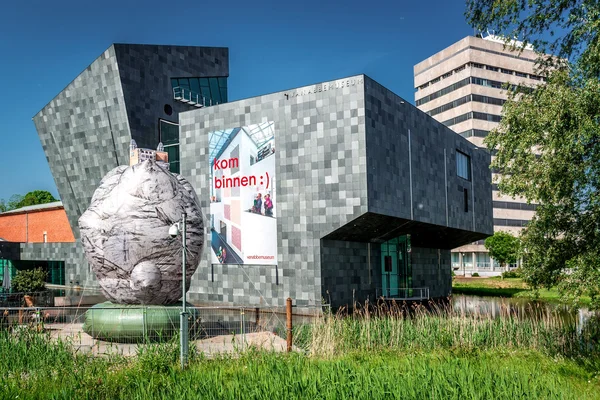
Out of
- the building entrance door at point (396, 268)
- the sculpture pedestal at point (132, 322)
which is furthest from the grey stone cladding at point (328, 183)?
the sculpture pedestal at point (132, 322)

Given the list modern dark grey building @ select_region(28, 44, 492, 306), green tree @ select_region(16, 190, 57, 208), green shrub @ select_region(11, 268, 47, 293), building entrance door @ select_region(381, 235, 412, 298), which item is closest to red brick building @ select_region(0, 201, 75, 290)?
modern dark grey building @ select_region(28, 44, 492, 306)

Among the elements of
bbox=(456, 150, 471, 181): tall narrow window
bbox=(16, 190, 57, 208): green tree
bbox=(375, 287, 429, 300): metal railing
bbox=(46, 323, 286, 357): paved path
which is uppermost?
bbox=(16, 190, 57, 208): green tree

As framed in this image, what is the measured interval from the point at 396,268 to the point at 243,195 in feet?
38.3

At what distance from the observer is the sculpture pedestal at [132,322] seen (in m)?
15.8

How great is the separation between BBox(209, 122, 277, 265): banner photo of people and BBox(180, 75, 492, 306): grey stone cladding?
0.53 m

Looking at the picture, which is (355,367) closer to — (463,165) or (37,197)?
(463,165)

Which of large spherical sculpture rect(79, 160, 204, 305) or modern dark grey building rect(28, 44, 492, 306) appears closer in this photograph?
large spherical sculpture rect(79, 160, 204, 305)

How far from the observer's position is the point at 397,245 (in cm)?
3697

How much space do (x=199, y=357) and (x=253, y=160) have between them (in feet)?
66.9

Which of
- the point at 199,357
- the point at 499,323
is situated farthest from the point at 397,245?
the point at 199,357

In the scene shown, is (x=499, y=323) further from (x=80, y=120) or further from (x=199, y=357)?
(x=80, y=120)

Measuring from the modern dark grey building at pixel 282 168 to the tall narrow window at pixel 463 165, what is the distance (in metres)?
0.25

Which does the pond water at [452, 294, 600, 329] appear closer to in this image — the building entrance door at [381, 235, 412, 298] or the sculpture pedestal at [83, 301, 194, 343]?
Result: the building entrance door at [381, 235, 412, 298]

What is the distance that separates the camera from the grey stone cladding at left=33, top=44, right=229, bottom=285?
37312 millimetres
